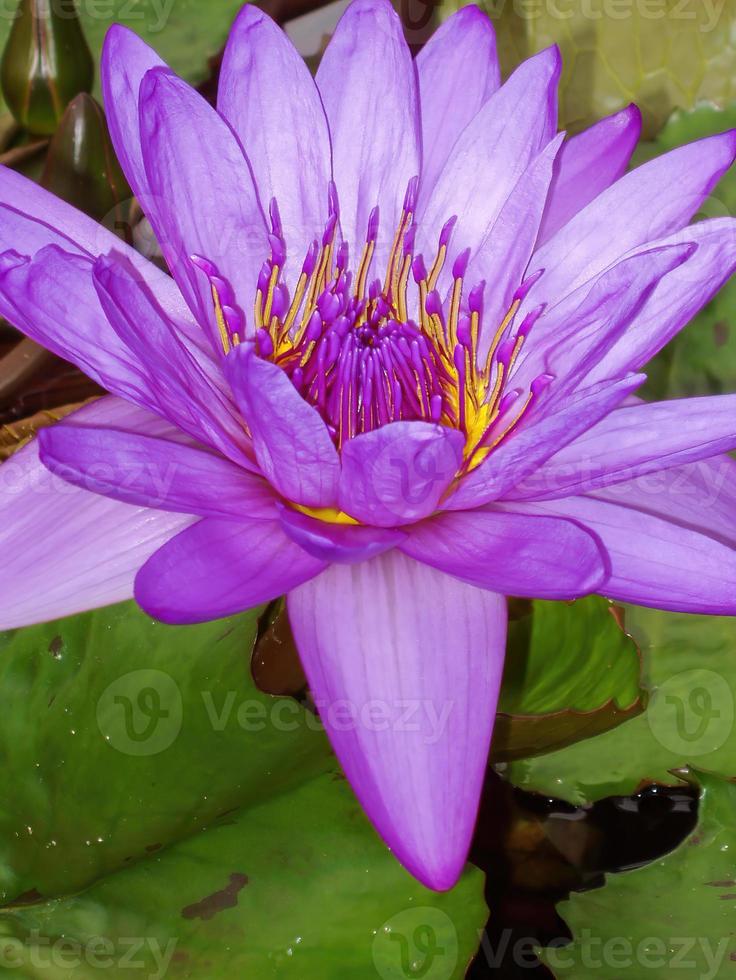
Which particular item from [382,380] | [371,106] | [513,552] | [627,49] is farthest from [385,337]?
[627,49]

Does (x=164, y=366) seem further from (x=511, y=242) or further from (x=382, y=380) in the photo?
(x=511, y=242)

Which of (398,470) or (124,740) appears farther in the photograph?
(124,740)

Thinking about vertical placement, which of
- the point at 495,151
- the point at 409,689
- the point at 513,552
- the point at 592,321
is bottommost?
the point at 409,689

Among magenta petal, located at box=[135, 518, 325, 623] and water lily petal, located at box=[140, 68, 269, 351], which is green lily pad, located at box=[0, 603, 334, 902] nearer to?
magenta petal, located at box=[135, 518, 325, 623]
